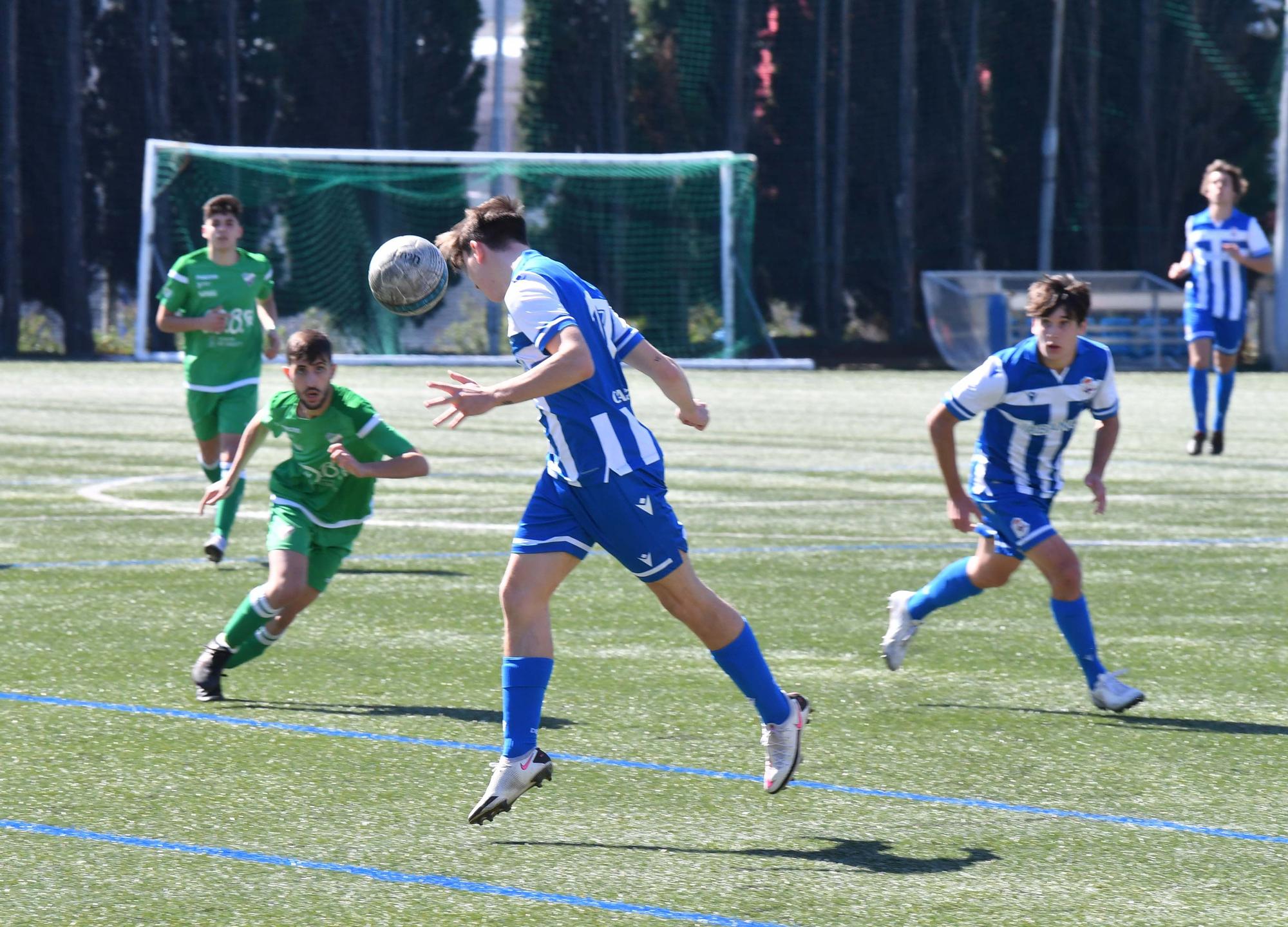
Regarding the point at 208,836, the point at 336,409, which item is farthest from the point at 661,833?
the point at 336,409

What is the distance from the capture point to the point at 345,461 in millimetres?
6621

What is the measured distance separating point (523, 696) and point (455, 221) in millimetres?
26867

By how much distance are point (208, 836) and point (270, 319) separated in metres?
6.11

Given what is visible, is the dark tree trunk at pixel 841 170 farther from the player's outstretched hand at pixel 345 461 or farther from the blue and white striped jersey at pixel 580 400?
the blue and white striped jersey at pixel 580 400

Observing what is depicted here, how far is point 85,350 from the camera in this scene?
31953 mm

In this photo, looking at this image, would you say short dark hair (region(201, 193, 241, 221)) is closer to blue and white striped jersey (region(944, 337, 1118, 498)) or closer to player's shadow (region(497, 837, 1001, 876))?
blue and white striped jersey (region(944, 337, 1118, 498))

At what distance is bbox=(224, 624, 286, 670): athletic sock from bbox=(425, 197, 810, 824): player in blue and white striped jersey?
200cm

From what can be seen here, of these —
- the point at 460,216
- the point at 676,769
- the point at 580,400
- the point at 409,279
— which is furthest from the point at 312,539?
the point at 460,216

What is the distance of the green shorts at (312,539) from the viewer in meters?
7.23

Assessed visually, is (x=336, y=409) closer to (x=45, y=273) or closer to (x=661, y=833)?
(x=661, y=833)

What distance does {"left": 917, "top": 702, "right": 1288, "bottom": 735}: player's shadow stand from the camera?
6.44m

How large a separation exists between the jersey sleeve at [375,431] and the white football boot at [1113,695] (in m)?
2.59

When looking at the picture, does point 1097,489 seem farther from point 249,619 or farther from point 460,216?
point 460,216

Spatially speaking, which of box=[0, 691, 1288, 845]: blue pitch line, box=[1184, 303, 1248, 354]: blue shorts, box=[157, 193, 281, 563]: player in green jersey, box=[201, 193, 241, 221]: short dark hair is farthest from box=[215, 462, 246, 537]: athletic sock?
box=[1184, 303, 1248, 354]: blue shorts
